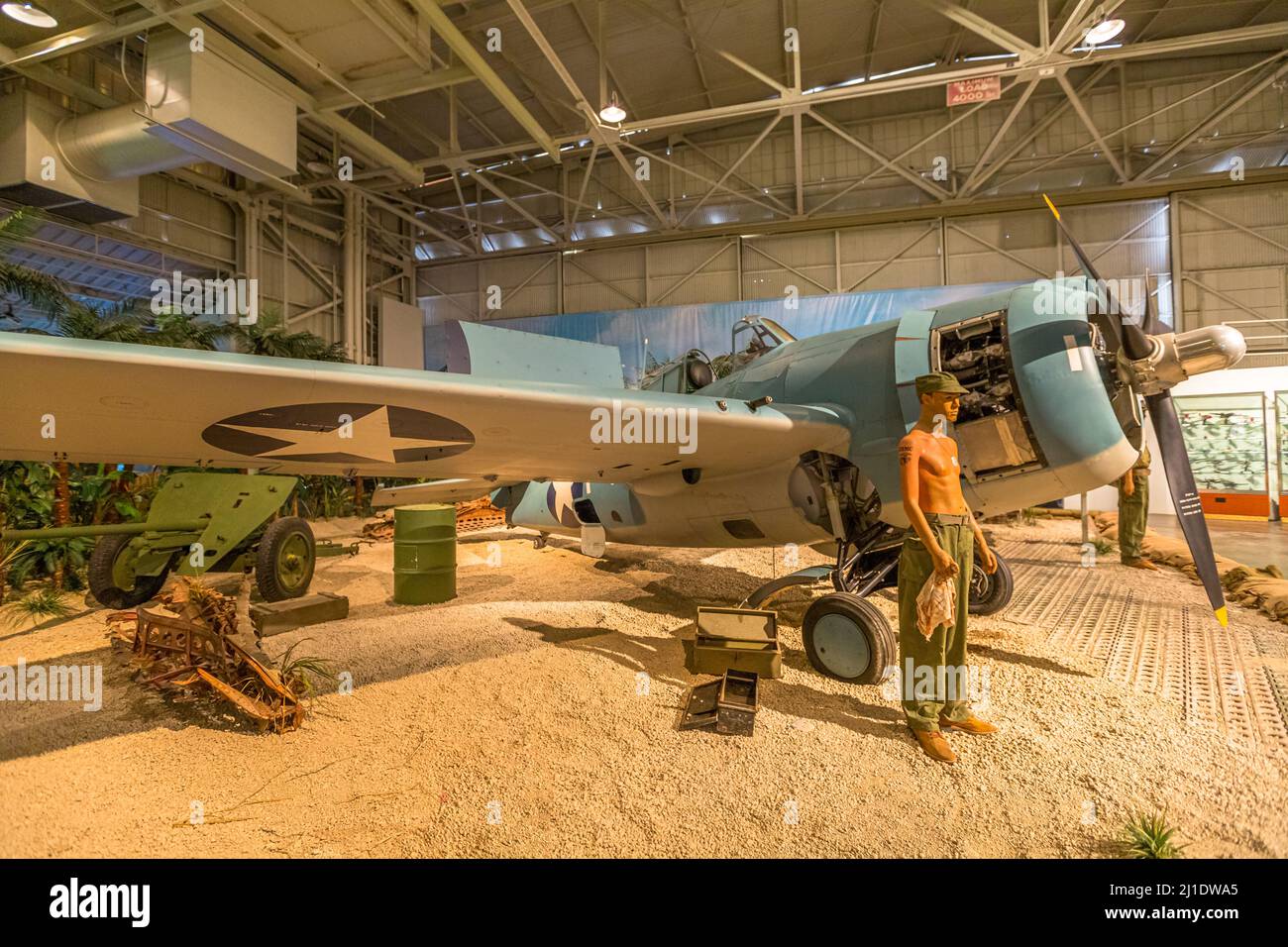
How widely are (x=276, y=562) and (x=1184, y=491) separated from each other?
24.4 feet

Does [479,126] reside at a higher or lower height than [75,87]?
higher

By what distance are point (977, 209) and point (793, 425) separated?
14.4 metres

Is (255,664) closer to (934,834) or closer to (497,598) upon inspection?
(497,598)

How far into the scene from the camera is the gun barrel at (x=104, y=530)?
4.41 meters

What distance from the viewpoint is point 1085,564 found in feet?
23.7

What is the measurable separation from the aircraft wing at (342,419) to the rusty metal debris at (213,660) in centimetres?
92

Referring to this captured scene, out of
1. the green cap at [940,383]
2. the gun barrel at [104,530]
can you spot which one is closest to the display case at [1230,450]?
the green cap at [940,383]

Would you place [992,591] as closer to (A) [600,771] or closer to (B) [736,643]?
(B) [736,643]

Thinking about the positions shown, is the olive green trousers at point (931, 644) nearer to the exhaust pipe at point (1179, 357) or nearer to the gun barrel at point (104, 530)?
the exhaust pipe at point (1179, 357)

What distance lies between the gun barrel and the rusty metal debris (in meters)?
2.01

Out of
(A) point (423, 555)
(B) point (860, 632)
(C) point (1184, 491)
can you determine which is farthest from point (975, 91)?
(A) point (423, 555)

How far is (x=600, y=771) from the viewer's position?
237cm

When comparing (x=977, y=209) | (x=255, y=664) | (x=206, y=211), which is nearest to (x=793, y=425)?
(x=255, y=664)

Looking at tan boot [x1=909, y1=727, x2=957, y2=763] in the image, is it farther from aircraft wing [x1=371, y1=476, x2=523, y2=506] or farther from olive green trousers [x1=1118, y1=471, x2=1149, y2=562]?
olive green trousers [x1=1118, y1=471, x2=1149, y2=562]
